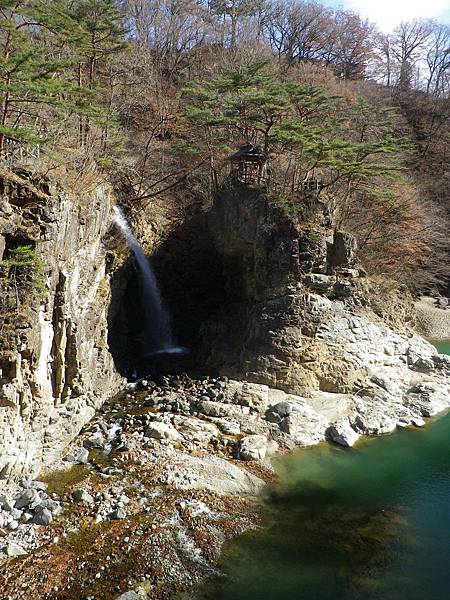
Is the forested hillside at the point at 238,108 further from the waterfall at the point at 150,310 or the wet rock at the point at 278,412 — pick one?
the wet rock at the point at 278,412

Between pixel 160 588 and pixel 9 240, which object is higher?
pixel 9 240

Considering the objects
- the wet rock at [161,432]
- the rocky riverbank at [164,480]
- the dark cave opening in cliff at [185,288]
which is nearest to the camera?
the rocky riverbank at [164,480]

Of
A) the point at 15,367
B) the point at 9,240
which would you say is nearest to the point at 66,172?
the point at 9,240

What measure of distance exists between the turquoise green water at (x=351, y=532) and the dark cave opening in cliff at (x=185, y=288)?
8443 millimetres

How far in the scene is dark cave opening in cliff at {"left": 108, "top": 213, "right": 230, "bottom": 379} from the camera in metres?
19.9

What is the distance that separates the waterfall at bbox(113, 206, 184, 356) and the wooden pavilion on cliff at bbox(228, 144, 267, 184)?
17.7 feet

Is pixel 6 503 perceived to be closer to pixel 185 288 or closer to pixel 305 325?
pixel 305 325

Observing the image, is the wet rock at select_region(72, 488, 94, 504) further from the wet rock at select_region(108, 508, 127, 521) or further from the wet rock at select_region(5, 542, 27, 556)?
the wet rock at select_region(5, 542, 27, 556)

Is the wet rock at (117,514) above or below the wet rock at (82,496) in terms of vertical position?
below

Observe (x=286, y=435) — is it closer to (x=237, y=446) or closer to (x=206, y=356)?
(x=237, y=446)

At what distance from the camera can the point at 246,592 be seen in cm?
833

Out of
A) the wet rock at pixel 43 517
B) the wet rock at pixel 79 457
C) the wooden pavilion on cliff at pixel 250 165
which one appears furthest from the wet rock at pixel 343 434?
the wooden pavilion on cliff at pixel 250 165

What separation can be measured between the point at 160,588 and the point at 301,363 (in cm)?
1000

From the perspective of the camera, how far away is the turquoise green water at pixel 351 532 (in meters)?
8.56
